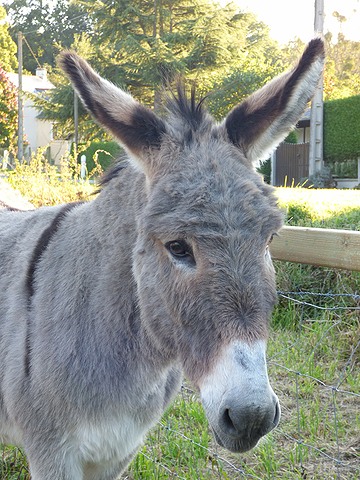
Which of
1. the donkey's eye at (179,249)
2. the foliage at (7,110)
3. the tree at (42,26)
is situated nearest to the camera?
the donkey's eye at (179,249)

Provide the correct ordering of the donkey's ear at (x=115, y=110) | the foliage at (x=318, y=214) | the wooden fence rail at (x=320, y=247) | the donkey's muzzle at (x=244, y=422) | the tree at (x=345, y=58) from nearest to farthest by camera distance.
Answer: the donkey's muzzle at (x=244, y=422) → the donkey's ear at (x=115, y=110) → the wooden fence rail at (x=320, y=247) → the foliage at (x=318, y=214) → the tree at (x=345, y=58)

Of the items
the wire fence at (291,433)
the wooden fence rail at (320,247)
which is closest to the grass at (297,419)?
the wire fence at (291,433)

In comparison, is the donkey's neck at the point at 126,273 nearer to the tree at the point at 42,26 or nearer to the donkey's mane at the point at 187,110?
the donkey's mane at the point at 187,110

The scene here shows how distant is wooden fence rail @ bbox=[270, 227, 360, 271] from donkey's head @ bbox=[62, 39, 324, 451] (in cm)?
60

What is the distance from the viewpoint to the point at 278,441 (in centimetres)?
331

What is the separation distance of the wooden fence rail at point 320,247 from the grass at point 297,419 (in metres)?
0.21

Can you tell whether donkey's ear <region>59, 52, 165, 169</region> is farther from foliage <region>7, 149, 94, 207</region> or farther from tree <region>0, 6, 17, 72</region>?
tree <region>0, 6, 17, 72</region>

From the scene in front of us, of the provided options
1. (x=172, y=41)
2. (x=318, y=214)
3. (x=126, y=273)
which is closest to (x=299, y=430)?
(x=126, y=273)

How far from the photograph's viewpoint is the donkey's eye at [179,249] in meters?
1.86

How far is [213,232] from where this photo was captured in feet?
5.87

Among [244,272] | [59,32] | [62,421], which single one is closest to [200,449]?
[62,421]

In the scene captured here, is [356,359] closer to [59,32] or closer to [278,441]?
[278,441]

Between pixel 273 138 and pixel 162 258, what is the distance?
2.42 feet

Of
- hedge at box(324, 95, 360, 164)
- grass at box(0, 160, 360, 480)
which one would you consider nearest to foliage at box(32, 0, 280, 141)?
hedge at box(324, 95, 360, 164)
